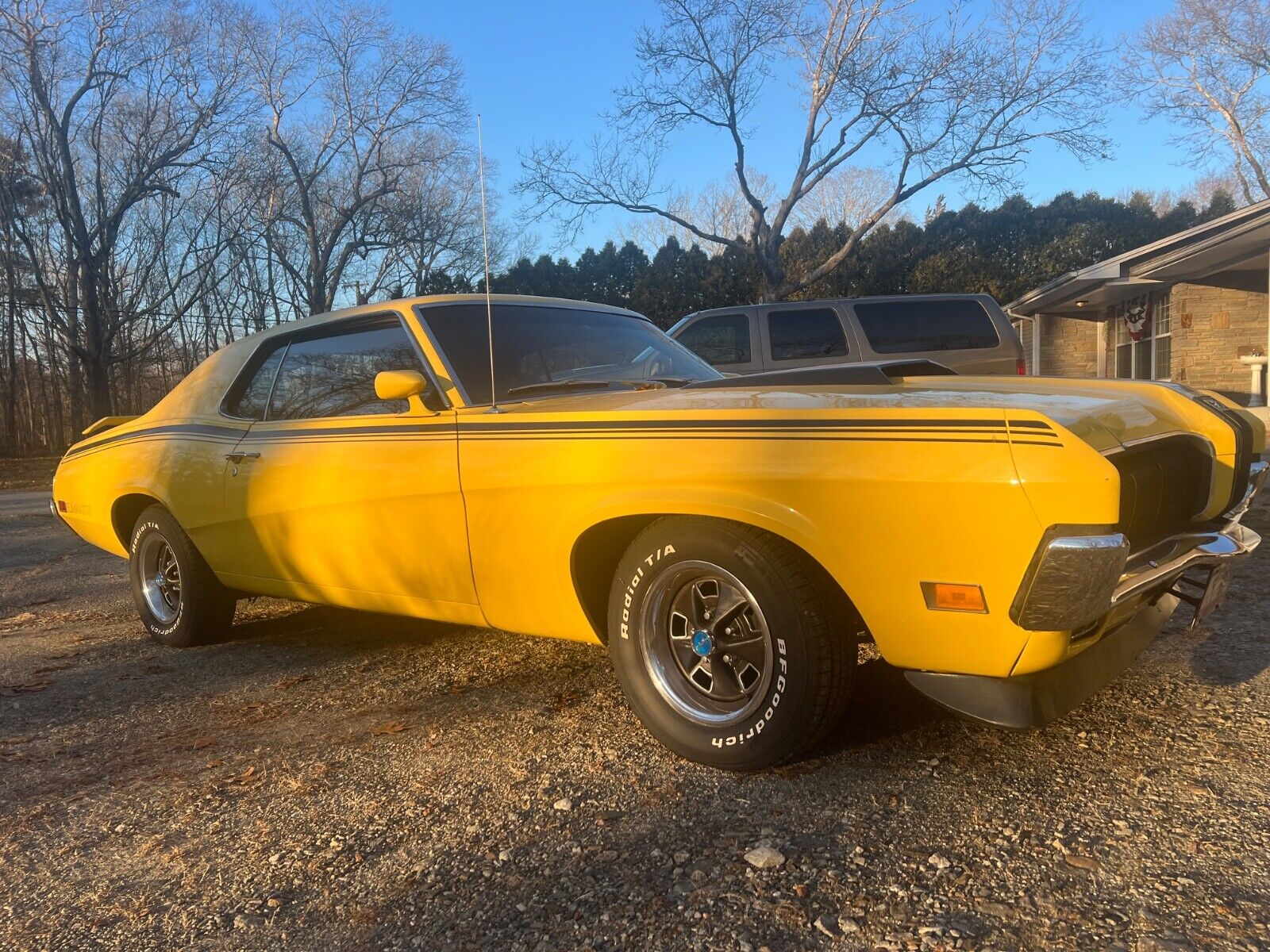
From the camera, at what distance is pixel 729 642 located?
2.71 metres

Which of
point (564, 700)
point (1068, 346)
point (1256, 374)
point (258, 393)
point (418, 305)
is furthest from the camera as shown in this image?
point (1068, 346)

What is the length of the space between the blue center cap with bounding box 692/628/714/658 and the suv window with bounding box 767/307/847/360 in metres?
7.14

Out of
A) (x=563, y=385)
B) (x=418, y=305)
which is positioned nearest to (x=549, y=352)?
(x=563, y=385)

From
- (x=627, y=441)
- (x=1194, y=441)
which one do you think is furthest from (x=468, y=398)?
(x=1194, y=441)

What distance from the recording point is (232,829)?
250 centimetres

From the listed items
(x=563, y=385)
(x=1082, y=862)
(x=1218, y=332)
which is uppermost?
(x=563, y=385)

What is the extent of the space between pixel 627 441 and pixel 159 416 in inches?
126

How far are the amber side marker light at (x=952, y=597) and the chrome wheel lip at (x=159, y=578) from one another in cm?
384

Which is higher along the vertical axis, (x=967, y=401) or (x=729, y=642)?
(x=967, y=401)

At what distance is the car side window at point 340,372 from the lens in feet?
12.4

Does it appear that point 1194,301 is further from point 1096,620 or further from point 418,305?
point 1096,620

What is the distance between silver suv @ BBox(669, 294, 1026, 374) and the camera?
9.46m

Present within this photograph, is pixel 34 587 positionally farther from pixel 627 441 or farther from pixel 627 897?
pixel 627 897

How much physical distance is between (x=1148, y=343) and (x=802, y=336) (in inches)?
480
